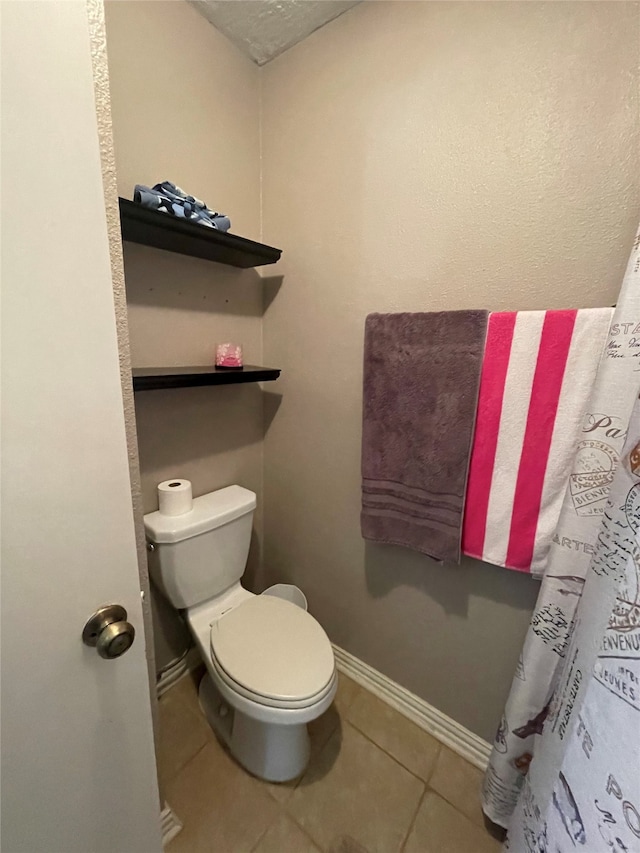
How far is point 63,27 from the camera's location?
0.40m

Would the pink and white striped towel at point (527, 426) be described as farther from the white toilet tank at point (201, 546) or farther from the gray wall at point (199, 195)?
the gray wall at point (199, 195)

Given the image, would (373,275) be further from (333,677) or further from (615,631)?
(333,677)

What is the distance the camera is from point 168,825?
99cm

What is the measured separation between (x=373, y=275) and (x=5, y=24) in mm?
955

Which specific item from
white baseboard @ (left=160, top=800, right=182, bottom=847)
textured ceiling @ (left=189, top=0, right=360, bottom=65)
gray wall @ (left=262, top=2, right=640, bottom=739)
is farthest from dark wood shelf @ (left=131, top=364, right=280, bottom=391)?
white baseboard @ (left=160, top=800, right=182, bottom=847)

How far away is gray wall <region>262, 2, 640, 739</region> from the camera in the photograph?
82 cm

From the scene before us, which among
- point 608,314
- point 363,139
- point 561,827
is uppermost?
point 363,139

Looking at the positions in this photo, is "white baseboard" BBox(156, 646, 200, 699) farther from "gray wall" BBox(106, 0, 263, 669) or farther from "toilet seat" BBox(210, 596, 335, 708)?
"toilet seat" BBox(210, 596, 335, 708)

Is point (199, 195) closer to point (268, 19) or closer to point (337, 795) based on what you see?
point (268, 19)

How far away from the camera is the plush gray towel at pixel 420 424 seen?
98 cm

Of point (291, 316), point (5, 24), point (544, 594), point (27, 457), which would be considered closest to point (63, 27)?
point (5, 24)

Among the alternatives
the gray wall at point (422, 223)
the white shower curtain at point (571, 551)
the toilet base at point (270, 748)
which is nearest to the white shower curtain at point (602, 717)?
the white shower curtain at point (571, 551)

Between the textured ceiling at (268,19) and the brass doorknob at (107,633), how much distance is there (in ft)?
5.52

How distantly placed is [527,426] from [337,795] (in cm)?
128
